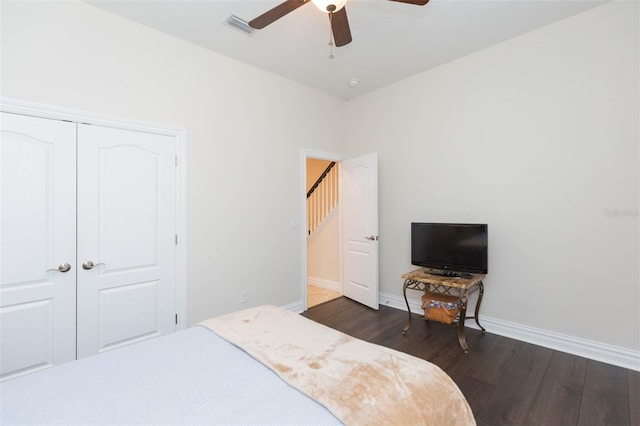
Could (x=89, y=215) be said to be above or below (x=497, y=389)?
above

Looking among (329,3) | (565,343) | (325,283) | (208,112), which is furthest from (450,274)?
(208,112)

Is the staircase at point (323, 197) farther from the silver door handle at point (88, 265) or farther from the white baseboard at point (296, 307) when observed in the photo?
the silver door handle at point (88, 265)

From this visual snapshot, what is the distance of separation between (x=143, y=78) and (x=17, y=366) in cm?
250

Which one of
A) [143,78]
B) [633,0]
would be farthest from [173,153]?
[633,0]

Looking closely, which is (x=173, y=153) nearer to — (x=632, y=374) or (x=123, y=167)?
(x=123, y=167)

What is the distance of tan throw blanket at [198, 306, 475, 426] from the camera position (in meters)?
1.08

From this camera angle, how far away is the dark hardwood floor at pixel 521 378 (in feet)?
6.29

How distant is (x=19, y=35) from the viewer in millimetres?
2150

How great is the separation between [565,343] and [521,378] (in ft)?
2.70

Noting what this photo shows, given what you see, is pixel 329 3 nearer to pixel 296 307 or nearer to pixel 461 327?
pixel 461 327

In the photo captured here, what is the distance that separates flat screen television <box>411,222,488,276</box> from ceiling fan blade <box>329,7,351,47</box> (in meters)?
2.18

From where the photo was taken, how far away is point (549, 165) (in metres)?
2.82

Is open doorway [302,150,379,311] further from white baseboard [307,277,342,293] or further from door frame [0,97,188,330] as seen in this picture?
door frame [0,97,188,330]

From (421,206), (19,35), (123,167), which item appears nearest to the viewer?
(19,35)
